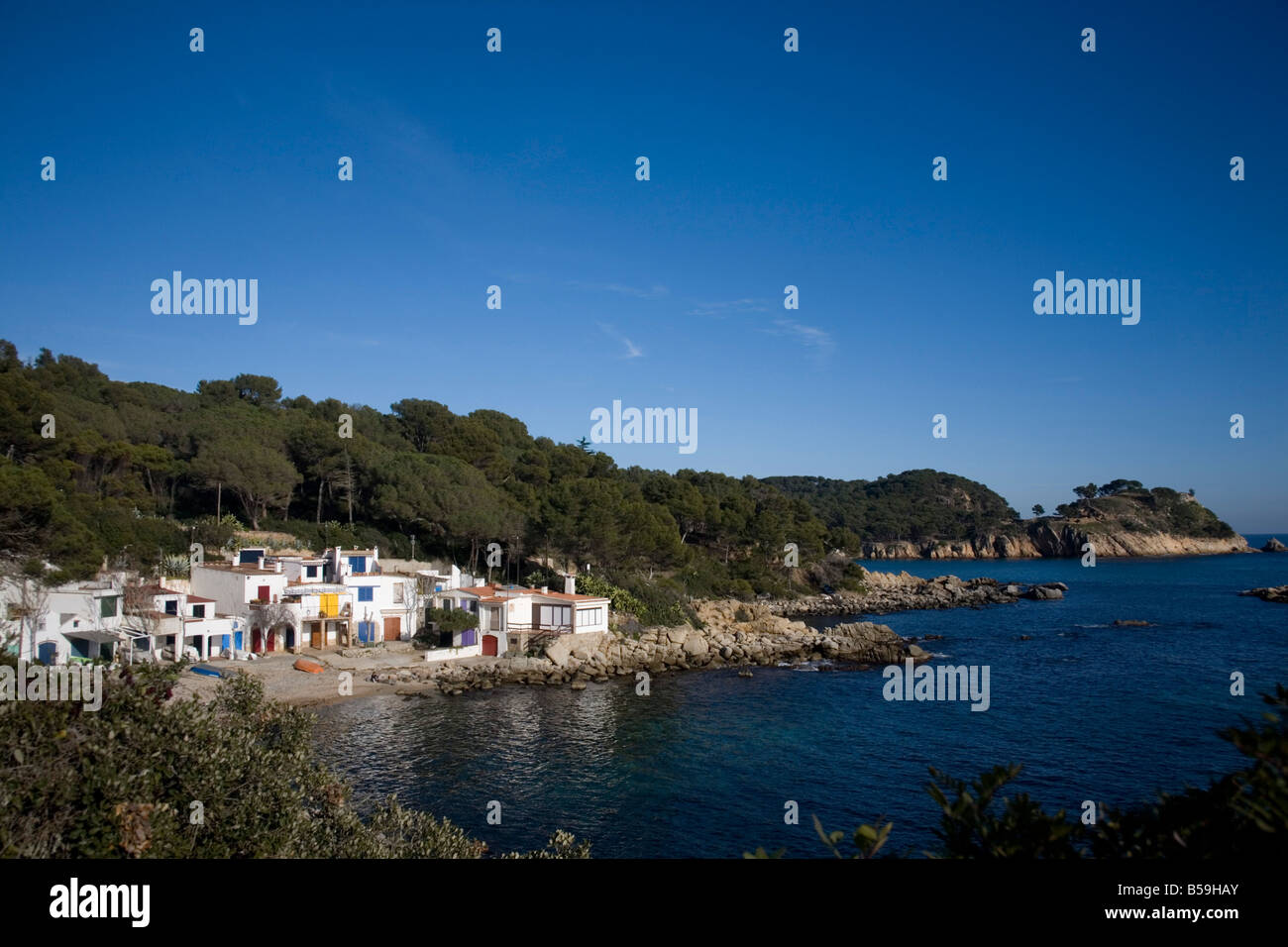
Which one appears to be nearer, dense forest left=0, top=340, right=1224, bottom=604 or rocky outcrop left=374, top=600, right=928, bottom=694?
rocky outcrop left=374, top=600, right=928, bottom=694

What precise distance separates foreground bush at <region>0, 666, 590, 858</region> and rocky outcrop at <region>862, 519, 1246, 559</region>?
128963 millimetres


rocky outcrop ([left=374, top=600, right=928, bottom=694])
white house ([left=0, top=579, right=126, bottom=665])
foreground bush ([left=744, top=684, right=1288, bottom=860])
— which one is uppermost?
foreground bush ([left=744, top=684, right=1288, bottom=860])

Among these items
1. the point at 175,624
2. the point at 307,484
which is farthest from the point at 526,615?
the point at 307,484

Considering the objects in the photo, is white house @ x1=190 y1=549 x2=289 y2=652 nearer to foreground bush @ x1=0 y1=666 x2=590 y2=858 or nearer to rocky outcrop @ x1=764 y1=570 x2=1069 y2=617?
foreground bush @ x1=0 y1=666 x2=590 y2=858

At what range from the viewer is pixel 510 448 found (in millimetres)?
66875

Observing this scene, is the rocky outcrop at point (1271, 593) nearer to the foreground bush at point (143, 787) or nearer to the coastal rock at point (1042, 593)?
the coastal rock at point (1042, 593)

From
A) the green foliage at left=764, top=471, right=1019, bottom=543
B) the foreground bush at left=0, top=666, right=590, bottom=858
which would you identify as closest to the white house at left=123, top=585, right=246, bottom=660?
the foreground bush at left=0, top=666, right=590, bottom=858

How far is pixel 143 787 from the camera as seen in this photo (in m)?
6.44

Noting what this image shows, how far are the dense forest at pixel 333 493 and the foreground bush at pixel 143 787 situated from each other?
65.9 feet

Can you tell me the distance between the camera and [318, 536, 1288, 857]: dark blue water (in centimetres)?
Result: 1886
